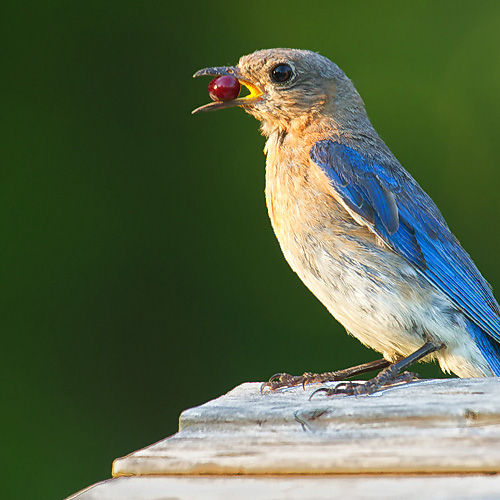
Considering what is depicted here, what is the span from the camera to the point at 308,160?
392 cm

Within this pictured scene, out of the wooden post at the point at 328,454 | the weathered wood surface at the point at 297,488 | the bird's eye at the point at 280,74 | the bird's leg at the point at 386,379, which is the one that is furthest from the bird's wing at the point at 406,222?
the weathered wood surface at the point at 297,488

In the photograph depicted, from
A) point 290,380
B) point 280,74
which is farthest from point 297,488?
point 280,74

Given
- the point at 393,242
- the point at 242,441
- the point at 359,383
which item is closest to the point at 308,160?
the point at 393,242

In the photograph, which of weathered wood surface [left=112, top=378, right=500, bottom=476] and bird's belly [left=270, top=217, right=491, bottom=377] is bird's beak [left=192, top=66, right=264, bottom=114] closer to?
bird's belly [left=270, top=217, right=491, bottom=377]

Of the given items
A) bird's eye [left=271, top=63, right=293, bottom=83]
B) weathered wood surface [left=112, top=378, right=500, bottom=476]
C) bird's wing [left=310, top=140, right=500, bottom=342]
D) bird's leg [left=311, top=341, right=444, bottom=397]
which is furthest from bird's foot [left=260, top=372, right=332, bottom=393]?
bird's eye [left=271, top=63, right=293, bottom=83]

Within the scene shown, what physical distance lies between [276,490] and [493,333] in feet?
7.85

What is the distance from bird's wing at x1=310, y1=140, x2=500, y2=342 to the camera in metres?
3.74

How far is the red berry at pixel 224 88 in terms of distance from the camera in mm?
4145

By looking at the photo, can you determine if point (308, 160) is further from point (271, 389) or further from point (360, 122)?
point (271, 389)

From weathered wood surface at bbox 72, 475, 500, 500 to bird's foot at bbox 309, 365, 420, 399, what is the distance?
0.79 metres

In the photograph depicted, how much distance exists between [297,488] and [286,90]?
291cm

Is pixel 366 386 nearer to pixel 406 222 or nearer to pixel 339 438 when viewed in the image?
pixel 339 438

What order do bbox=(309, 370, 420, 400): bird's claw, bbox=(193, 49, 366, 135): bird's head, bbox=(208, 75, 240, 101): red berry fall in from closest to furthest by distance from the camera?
bbox=(309, 370, 420, 400): bird's claw, bbox=(208, 75, 240, 101): red berry, bbox=(193, 49, 366, 135): bird's head

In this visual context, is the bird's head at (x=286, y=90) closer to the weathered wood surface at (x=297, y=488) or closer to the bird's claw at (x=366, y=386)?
the bird's claw at (x=366, y=386)
